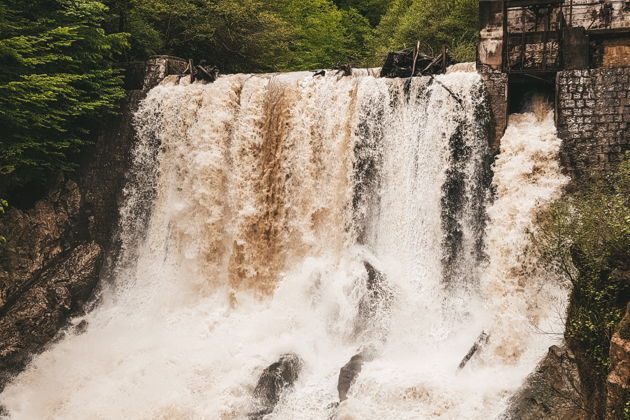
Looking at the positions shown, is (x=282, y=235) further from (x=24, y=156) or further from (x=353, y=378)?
(x=24, y=156)

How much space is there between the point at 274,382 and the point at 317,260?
3.24 m

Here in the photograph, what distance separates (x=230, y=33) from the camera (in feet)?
69.3

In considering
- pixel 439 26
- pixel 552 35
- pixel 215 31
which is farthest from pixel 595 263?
pixel 215 31

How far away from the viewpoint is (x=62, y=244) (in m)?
15.4

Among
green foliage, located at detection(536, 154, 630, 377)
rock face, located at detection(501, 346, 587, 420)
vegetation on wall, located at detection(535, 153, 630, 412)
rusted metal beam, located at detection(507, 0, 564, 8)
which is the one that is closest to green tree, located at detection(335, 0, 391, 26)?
rusted metal beam, located at detection(507, 0, 564, 8)

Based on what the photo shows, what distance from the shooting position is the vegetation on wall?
8.78m

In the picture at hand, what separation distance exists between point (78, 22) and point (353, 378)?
10509 mm

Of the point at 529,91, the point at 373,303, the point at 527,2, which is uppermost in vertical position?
the point at 527,2

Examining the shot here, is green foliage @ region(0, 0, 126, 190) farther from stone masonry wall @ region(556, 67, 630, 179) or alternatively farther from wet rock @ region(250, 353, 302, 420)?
stone masonry wall @ region(556, 67, 630, 179)

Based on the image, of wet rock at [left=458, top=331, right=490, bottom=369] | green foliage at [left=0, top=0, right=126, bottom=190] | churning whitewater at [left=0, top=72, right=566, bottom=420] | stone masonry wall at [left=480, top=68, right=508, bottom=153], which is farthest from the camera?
green foliage at [left=0, top=0, right=126, bottom=190]

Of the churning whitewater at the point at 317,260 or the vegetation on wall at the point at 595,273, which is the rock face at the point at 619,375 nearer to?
the vegetation on wall at the point at 595,273

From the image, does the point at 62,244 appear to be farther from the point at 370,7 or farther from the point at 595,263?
the point at 370,7

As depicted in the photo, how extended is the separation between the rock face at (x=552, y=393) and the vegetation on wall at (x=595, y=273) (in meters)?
0.31

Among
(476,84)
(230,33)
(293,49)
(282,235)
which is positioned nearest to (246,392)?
(282,235)
